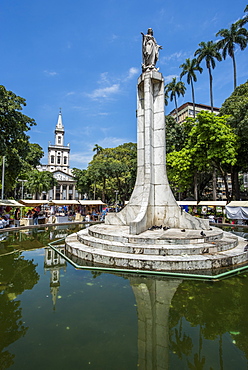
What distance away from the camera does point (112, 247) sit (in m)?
7.16

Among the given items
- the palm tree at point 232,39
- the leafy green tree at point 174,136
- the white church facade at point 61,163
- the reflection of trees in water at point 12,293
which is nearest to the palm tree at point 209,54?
the palm tree at point 232,39

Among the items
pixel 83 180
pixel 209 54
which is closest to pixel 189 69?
pixel 209 54

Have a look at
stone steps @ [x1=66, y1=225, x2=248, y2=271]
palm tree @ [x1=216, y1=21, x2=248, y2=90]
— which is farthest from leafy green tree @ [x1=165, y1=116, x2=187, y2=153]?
stone steps @ [x1=66, y1=225, x2=248, y2=271]

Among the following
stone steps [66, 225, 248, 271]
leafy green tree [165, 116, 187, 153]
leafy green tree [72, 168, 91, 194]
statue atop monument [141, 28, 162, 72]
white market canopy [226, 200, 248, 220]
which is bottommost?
stone steps [66, 225, 248, 271]

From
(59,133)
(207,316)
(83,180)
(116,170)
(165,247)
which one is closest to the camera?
(207,316)

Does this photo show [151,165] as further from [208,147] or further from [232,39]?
[232,39]

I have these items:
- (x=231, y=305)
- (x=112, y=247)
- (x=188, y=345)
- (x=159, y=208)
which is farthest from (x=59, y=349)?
(x=159, y=208)

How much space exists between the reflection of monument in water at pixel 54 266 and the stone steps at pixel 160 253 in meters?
0.57

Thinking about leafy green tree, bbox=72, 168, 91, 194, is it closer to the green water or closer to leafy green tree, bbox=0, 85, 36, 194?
leafy green tree, bbox=0, 85, 36, 194

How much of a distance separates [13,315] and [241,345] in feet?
12.4

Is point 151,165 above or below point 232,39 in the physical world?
below

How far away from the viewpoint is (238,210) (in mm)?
19000

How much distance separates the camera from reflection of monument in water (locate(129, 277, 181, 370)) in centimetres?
282

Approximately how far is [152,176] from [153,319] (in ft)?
25.5
